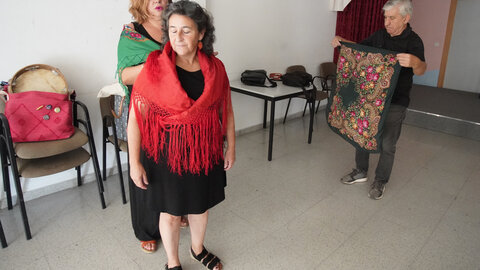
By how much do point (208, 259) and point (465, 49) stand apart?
6.01 m

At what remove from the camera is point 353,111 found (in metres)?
2.62

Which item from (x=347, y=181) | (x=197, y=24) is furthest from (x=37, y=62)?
(x=347, y=181)

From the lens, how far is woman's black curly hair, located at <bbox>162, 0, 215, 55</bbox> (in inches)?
50.9

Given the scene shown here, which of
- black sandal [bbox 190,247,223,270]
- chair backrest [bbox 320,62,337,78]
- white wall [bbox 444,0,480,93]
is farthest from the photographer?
white wall [bbox 444,0,480,93]

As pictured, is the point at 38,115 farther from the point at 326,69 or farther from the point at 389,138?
the point at 326,69

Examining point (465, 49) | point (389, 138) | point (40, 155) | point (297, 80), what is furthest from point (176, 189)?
point (465, 49)

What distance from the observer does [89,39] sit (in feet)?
8.21

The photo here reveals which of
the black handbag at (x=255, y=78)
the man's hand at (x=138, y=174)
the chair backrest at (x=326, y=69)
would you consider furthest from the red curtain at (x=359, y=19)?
the man's hand at (x=138, y=174)

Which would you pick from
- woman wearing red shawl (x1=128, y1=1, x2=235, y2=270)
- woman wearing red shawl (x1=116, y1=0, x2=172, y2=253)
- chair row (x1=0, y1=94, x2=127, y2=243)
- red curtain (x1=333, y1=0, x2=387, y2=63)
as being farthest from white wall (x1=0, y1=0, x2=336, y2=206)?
woman wearing red shawl (x1=128, y1=1, x2=235, y2=270)

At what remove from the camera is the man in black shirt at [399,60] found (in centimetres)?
223

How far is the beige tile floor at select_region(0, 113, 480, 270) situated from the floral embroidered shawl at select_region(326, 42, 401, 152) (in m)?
0.53

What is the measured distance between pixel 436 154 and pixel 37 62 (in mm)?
3886

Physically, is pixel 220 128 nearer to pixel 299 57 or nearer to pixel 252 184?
pixel 252 184

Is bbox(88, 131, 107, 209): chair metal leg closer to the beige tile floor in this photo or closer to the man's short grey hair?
the beige tile floor
